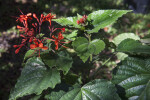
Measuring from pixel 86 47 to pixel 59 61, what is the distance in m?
0.23

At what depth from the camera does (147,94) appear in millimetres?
1192

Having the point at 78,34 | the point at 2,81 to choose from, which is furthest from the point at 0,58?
the point at 78,34

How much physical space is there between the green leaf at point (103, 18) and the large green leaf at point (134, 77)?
1.24 ft

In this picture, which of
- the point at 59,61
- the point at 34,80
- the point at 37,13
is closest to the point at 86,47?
the point at 59,61

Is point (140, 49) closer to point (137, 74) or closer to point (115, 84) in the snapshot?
point (137, 74)

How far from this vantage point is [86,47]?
1183 millimetres

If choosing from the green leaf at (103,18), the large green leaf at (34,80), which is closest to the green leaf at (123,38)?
the green leaf at (103,18)

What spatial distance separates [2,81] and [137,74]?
6.78ft

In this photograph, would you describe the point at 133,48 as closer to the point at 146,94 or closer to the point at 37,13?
the point at 146,94

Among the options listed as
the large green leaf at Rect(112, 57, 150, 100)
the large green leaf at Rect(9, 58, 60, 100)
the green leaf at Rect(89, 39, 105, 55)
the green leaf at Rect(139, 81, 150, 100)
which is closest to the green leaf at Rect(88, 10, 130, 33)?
the green leaf at Rect(89, 39, 105, 55)

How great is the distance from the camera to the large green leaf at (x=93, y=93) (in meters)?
1.18

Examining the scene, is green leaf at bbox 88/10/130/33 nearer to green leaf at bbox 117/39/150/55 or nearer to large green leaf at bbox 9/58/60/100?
green leaf at bbox 117/39/150/55

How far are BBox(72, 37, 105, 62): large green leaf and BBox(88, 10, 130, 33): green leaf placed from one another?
138 millimetres

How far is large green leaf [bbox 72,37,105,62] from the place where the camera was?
111 centimetres
